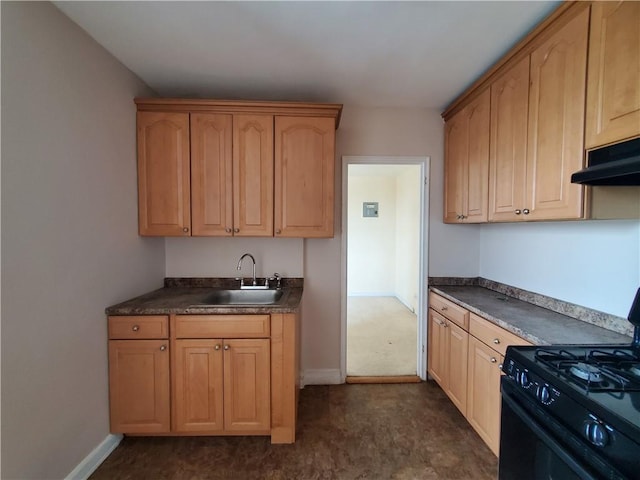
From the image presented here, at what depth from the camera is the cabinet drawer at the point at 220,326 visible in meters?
1.91

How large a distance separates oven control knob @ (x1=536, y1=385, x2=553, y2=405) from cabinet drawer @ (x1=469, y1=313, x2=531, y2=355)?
0.45 m

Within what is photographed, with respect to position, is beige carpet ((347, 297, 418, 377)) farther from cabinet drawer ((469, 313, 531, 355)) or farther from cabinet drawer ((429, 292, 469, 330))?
cabinet drawer ((469, 313, 531, 355))

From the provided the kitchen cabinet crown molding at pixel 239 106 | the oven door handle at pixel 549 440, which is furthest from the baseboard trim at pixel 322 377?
the kitchen cabinet crown molding at pixel 239 106

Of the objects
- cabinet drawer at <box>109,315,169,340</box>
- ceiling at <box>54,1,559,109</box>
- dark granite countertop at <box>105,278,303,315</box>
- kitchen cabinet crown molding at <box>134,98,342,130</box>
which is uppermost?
ceiling at <box>54,1,559,109</box>

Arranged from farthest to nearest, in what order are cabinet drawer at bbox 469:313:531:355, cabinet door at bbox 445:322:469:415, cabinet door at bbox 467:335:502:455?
cabinet door at bbox 445:322:469:415, cabinet door at bbox 467:335:502:455, cabinet drawer at bbox 469:313:531:355

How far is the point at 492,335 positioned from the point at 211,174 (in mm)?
2211

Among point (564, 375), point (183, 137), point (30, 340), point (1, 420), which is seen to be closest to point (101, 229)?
point (30, 340)

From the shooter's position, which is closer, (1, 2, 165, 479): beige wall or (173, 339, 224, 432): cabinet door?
(1, 2, 165, 479): beige wall

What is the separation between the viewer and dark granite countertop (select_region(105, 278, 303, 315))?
1.90 metres

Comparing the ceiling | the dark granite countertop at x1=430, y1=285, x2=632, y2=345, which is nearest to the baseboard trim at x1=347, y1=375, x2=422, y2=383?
the dark granite countertop at x1=430, y1=285, x2=632, y2=345

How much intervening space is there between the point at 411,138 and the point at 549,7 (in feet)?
4.28

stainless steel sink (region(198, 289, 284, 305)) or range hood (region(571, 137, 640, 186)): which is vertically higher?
range hood (region(571, 137, 640, 186))

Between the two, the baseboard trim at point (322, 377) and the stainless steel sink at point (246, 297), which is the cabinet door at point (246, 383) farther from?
the baseboard trim at point (322, 377)

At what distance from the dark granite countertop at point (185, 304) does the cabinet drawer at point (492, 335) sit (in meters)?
1.19
